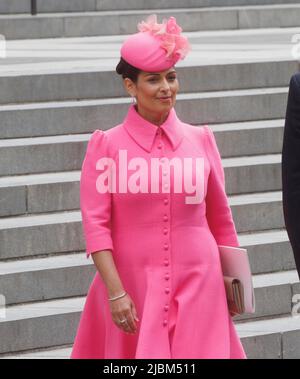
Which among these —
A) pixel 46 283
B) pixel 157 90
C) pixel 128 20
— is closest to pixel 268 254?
pixel 46 283

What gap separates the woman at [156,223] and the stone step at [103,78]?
3814 mm

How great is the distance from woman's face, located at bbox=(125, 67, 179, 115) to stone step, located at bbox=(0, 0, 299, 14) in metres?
8.86

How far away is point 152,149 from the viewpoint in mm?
6152

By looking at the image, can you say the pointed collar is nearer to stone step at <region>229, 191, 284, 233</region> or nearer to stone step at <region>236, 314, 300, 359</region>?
stone step at <region>236, 314, 300, 359</region>

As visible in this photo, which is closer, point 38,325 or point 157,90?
point 157,90

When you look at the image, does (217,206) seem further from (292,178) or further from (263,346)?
(263,346)

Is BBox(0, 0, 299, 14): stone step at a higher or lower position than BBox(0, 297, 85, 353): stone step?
higher

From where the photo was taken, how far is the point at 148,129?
6.18 m

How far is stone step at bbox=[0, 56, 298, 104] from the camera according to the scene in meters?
10.2

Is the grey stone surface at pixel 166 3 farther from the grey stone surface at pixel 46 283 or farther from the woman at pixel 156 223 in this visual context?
the woman at pixel 156 223

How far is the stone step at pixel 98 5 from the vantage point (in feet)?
48.9

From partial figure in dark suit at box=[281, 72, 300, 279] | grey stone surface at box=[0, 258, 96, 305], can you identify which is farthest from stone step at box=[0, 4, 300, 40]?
partial figure in dark suit at box=[281, 72, 300, 279]

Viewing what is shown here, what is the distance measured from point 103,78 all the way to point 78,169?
3.97 feet

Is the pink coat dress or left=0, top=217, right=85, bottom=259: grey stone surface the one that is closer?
the pink coat dress
